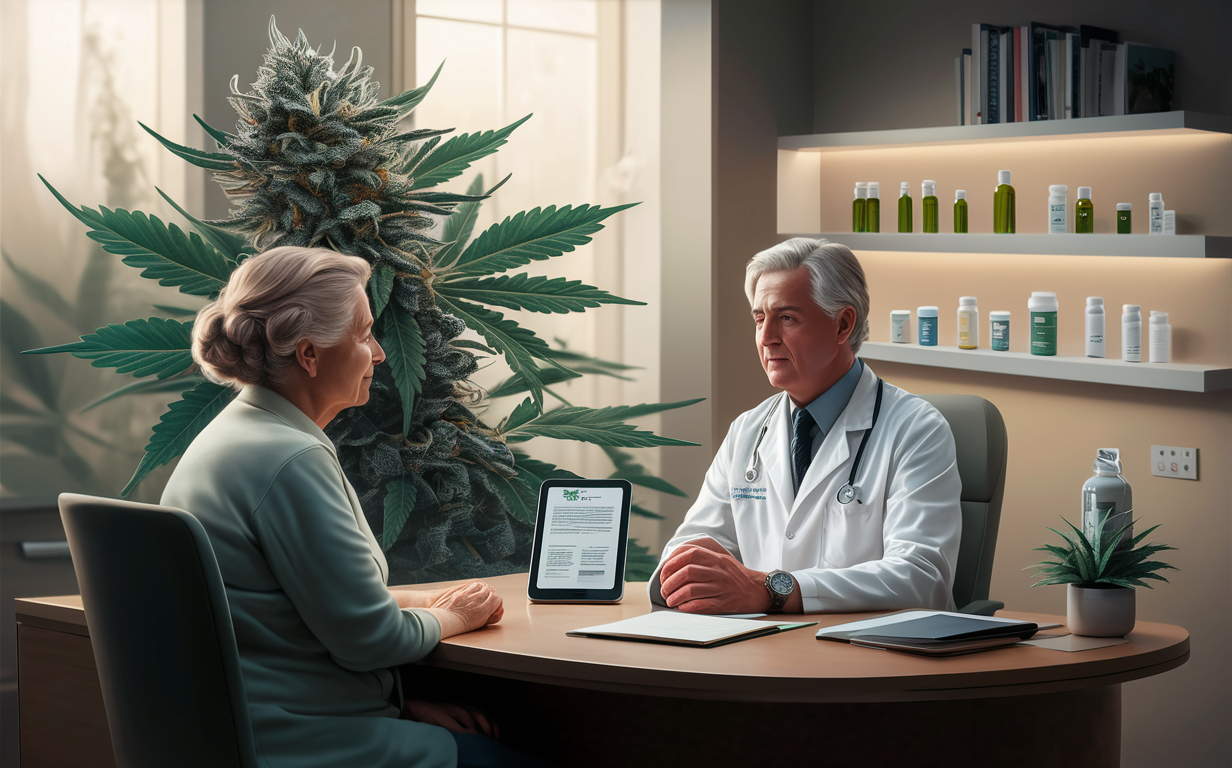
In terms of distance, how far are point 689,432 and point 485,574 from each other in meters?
1.51

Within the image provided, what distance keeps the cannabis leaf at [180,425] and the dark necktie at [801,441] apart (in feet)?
4.24

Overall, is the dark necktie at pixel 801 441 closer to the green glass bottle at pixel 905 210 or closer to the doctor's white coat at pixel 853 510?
the doctor's white coat at pixel 853 510

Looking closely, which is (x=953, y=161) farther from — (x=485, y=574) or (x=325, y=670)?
(x=325, y=670)

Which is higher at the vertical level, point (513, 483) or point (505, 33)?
point (505, 33)

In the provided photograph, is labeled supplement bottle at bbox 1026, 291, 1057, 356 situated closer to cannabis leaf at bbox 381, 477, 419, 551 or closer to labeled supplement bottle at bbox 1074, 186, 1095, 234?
labeled supplement bottle at bbox 1074, 186, 1095, 234

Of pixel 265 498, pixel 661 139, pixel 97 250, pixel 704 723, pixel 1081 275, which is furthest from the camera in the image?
pixel 661 139

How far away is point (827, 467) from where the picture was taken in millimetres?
2238

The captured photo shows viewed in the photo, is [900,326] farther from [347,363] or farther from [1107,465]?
[347,363]

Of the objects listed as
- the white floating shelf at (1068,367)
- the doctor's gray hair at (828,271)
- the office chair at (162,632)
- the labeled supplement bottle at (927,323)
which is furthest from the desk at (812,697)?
the labeled supplement bottle at (927,323)

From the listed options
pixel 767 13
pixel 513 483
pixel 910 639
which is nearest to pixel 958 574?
pixel 910 639

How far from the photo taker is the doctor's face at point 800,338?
2.30 meters

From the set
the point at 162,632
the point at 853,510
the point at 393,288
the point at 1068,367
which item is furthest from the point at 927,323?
the point at 162,632

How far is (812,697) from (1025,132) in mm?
2599

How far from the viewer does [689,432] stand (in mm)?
4012
